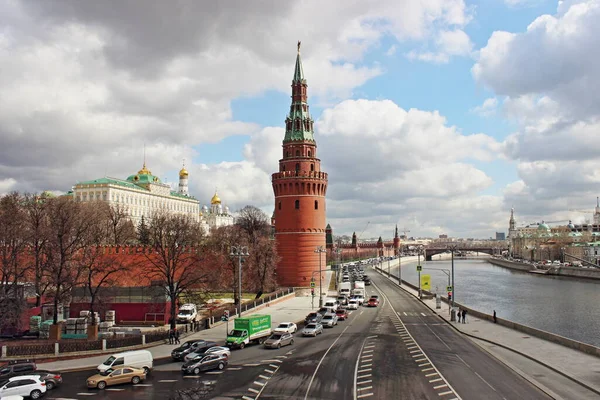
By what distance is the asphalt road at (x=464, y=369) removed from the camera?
22.2m

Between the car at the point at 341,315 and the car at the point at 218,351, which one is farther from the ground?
the car at the point at 218,351

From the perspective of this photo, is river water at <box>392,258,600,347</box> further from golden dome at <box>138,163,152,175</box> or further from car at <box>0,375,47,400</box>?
golden dome at <box>138,163,152,175</box>

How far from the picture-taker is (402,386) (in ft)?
76.0

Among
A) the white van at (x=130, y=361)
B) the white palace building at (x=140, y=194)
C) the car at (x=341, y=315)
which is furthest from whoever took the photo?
the white palace building at (x=140, y=194)

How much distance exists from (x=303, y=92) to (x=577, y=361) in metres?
54.4

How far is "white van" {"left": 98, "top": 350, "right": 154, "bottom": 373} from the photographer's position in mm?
24906

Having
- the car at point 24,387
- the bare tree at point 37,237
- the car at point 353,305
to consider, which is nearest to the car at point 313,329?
the car at point 353,305

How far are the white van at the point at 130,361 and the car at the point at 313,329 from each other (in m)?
13.9

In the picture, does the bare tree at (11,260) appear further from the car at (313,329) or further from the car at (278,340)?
the car at (313,329)

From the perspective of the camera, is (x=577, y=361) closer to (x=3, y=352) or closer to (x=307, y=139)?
(x=3, y=352)

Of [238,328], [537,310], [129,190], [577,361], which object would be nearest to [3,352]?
[238,328]

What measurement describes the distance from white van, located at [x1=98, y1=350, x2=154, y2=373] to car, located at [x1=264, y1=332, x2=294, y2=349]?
879cm

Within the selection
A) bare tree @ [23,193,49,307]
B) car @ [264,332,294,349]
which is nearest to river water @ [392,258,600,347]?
car @ [264,332,294,349]

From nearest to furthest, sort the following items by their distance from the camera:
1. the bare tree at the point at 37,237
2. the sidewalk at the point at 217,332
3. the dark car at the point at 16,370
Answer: the dark car at the point at 16,370 → the sidewalk at the point at 217,332 → the bare tree at the point at 37,237
